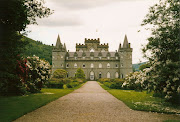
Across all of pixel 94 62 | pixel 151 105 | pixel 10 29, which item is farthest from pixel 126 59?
pixel 10 29

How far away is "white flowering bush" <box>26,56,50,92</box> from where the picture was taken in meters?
14.7

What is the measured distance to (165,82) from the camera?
27.7 feet

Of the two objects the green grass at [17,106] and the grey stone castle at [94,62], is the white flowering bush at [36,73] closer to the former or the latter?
the green grass at [17,106]

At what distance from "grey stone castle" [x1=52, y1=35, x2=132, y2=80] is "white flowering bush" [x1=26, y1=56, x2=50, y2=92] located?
37.2m

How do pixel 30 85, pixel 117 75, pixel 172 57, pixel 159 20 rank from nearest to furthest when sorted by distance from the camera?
pixel 172 57 → pixel 159 20 → pixel 30 85 → pixel 117 75

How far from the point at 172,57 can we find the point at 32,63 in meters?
11.6

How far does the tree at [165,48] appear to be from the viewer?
765cm

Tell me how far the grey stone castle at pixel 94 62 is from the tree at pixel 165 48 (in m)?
43.4

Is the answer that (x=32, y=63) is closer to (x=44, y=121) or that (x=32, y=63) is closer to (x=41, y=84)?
(x=41, y=84)

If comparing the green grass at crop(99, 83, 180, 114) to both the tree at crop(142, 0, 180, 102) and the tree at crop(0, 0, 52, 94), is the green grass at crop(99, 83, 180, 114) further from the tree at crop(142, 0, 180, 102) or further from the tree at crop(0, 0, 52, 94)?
the tree at crop(0, 0, 52, 94)

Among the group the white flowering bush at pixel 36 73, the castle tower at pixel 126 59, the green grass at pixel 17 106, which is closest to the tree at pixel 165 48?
the green grass at pixel 17 106

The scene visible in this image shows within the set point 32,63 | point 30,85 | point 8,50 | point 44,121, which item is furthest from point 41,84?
point 44,121

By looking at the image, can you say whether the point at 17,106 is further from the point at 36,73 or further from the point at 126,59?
the point at 126,59

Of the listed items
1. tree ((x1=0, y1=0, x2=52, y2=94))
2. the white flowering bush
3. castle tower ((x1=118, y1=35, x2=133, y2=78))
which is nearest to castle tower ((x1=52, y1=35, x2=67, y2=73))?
castle tower ((x1=118, y1=35, x2=133, y2=78))
